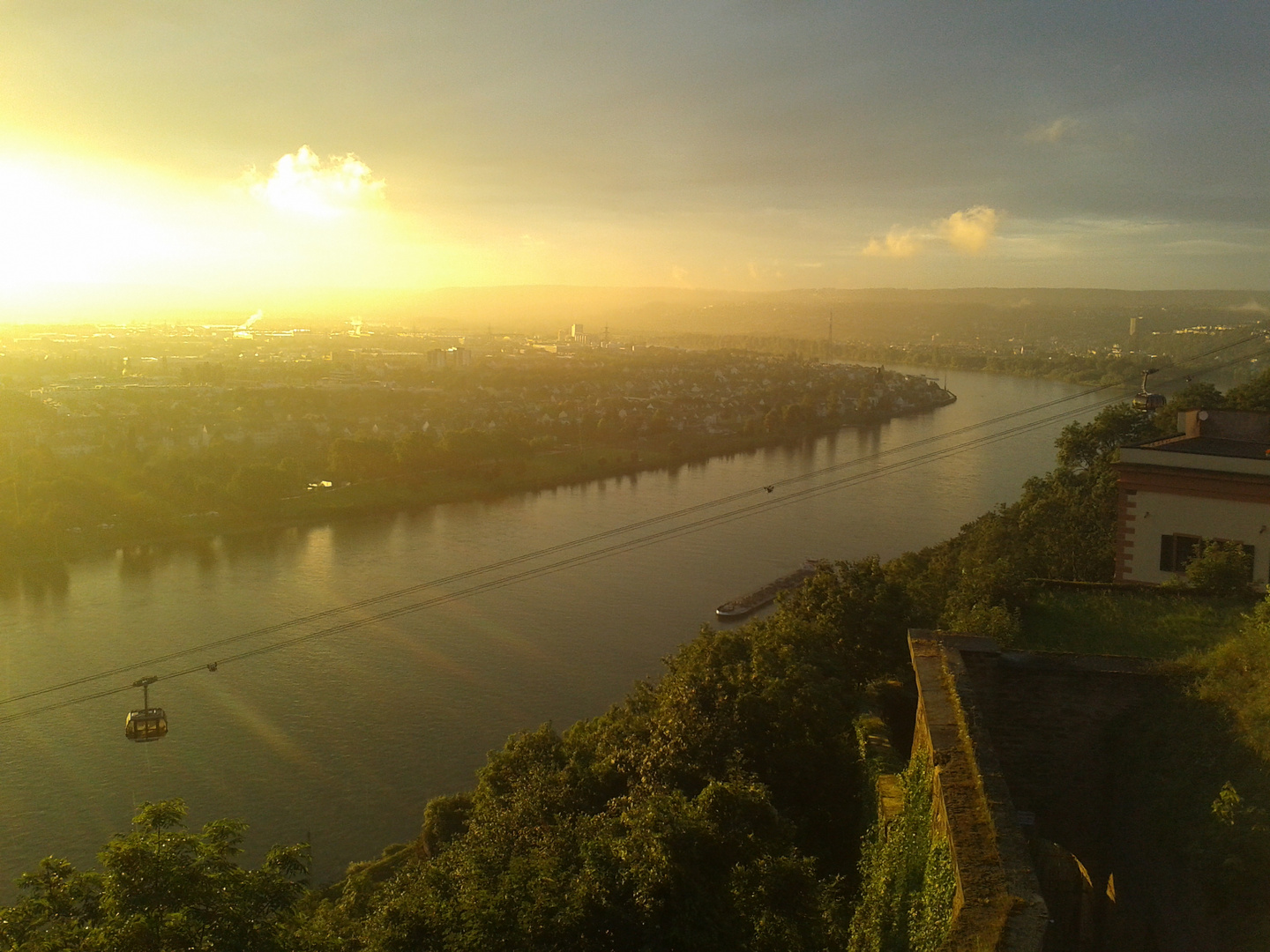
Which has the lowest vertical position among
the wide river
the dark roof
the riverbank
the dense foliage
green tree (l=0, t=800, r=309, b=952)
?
the wide river

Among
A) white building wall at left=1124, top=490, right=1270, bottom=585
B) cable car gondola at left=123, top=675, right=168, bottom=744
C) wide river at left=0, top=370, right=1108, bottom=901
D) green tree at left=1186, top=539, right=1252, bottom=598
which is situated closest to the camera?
green tree at left=1186, top=539, right=1252, bottom=598

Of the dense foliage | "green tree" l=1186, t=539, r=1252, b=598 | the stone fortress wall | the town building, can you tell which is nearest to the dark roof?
the town building

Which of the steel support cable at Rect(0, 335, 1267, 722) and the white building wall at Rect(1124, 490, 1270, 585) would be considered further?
the steel support cable at Rect(0, 335, 1267, 722)

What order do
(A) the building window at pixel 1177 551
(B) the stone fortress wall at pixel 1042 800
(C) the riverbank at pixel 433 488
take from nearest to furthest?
(B) the stone fortress wall at pixel 1042 800
(A) the building window at pixel 1177 551
(C) the riverbank at pixel 433 488

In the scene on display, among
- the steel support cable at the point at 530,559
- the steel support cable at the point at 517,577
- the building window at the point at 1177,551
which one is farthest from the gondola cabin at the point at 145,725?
the building window at the point at 1177,551

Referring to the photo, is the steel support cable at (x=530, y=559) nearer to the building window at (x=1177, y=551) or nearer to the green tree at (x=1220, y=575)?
the building window at (x=1177, y=551)

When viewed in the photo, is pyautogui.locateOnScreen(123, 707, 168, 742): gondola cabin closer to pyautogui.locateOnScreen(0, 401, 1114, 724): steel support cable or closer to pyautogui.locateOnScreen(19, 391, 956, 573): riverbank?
pyautogui.locateOnScreen(0, 401, 1114, 724): steel support cable

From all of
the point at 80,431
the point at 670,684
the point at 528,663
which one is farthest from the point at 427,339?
the point at 670,684
